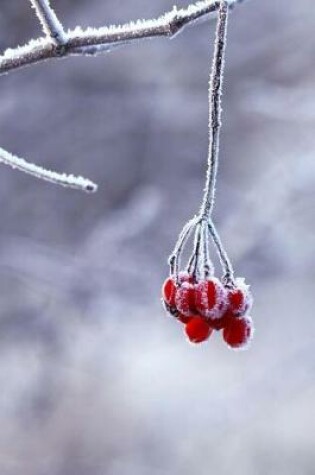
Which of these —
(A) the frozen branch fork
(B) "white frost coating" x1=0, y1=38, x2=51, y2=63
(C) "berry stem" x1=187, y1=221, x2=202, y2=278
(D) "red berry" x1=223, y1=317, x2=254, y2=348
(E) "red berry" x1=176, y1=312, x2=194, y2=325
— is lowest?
(D) "red berry" x1=223, y1=317, x2=254, y2=348

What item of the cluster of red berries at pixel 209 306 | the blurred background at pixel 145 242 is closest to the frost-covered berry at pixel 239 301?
the cluster of red berries at pixel 209 306

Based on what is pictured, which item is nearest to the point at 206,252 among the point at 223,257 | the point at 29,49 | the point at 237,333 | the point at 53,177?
the point at 223,257

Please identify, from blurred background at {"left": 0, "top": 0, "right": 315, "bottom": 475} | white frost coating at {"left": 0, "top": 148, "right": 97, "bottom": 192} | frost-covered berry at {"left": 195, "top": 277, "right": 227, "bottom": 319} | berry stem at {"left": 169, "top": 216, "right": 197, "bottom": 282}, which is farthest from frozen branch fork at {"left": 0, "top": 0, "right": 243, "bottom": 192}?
blurred background at {"left": 0, "top": 0, "right": 315, "bottom": 475}

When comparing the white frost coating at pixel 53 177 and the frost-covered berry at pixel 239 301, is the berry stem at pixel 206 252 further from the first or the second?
the white frost coating at pixel 53 177

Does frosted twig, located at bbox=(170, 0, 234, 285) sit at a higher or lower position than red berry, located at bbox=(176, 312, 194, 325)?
higher

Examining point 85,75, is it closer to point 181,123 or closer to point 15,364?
point 181,123

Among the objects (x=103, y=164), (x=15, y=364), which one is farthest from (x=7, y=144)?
(x=15, y=364)

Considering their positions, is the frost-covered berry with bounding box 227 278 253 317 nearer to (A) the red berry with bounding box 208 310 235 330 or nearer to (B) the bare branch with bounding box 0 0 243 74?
(A) the red berry with bounding box 208 310 235 330
